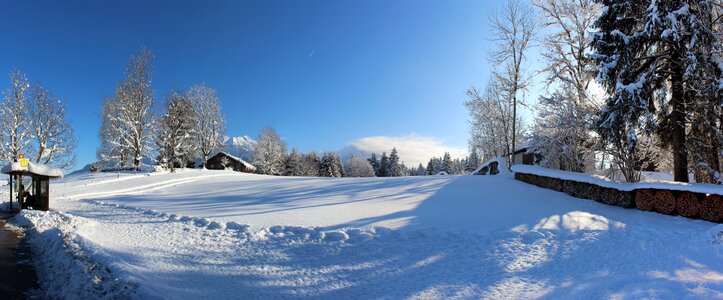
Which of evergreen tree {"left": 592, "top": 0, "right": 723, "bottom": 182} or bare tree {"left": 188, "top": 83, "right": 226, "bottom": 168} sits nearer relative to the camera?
evergreen tree {"left": 592, "top": 0, "right": 723, "bottom": 182}

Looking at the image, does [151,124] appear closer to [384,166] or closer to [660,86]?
[660,86]

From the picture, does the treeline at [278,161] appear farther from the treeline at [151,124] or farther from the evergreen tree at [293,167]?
the treeline at [151,124]

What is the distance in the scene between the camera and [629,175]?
11398mm

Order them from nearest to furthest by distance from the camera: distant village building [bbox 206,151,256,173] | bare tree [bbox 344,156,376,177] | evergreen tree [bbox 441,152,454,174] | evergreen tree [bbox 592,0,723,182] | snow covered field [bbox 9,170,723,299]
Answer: snow covered field [bbox 9,170,723,299] → evergreen tree [bbox 592,0,723,182] → distant village building [bbox 206,151,256,173] → evergreen tree [bbox 441,152,454,174] → bare tree [bbox 344,156,376,177]

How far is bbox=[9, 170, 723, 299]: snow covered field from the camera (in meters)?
4.47

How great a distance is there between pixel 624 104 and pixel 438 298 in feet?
32.9

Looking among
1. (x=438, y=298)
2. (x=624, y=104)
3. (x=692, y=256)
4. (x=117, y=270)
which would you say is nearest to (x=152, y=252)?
(x=117, y=270)

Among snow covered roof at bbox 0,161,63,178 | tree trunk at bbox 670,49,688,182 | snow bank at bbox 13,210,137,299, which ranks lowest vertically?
snow bank at bbox 13,210,137,299

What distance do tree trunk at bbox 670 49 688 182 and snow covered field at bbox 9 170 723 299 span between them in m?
3.36

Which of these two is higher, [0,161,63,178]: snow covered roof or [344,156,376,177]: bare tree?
[0,161,63,178]: snow covered roof

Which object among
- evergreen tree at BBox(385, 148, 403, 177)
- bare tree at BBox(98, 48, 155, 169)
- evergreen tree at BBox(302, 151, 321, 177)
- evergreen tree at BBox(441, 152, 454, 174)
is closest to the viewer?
bare tree at BBox(98, 48, 155, 169)

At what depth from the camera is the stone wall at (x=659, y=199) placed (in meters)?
7.52

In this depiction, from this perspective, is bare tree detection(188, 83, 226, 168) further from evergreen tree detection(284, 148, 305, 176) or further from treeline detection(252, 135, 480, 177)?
evergreen tree detection(284, 148, 305, 176)

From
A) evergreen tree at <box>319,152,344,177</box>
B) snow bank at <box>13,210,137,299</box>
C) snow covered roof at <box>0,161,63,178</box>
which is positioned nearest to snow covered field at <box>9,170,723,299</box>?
snow bank at <box>13,210,137,299</box>
